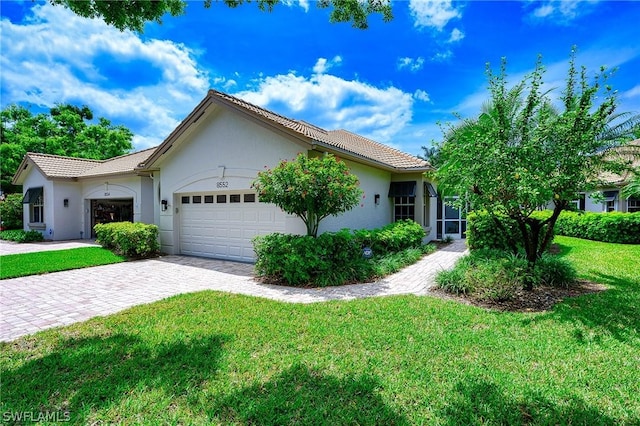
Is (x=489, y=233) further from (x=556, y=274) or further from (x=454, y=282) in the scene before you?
(x=454, y=282)

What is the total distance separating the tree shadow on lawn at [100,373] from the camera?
334cm

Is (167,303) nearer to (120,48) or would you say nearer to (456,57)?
(120,48)

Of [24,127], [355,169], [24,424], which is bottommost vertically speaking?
[24,424]

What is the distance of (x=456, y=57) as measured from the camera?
466 inches

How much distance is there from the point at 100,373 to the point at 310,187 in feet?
19.1

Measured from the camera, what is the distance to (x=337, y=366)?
3.95 meters

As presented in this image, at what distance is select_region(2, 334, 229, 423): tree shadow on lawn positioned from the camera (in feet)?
11.0

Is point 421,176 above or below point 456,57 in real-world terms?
below

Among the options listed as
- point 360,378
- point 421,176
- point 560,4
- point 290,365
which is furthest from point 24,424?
point 421,176

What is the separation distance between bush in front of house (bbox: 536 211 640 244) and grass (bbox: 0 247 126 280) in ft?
66.9

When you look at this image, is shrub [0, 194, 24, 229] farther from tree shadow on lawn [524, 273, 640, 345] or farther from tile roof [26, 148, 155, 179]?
tree shadow on lawn [524, 273, 640, 345]

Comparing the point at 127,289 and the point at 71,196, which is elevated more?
the point at 71,196

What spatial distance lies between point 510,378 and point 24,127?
43594 mm

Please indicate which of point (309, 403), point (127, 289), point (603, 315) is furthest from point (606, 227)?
point (127, 289)
